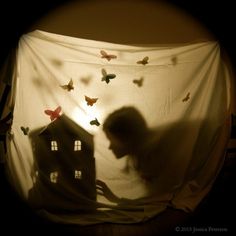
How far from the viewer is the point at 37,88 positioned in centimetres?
206

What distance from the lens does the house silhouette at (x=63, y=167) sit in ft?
6.93

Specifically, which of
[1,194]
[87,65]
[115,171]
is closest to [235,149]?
[115,171]

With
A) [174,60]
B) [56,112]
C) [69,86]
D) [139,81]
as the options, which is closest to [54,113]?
[56,112]

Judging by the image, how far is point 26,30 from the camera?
2.02 metres

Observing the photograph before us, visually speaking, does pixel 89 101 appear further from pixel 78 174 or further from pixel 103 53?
pixel 78 174

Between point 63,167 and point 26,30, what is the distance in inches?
43.8


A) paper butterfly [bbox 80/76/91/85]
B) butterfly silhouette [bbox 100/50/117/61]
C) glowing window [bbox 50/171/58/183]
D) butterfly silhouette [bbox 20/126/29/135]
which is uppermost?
butterfly silhouette [bbox 100/50/117/61]

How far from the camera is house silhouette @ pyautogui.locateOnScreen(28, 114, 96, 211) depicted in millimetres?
2111

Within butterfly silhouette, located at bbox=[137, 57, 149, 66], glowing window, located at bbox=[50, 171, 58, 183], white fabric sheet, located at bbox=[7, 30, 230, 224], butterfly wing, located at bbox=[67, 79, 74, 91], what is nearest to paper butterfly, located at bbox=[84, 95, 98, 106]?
white fabric sheet, located at bbox=[7, 30, 230, 224]

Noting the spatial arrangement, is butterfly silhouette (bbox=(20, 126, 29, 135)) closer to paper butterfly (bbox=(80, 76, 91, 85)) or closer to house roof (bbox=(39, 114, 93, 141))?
house roof (bbox=(39, 114, 93, 141))

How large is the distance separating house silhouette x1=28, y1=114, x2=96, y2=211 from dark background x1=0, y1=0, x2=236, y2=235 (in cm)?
16

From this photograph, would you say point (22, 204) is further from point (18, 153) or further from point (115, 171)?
point (115, 171)

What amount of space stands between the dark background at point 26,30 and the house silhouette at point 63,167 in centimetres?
16

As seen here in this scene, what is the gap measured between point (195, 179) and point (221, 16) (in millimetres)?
1439
